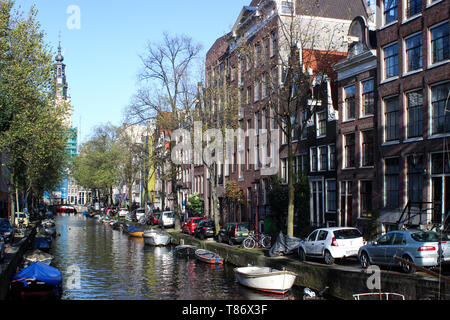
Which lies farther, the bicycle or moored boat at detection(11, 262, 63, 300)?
the bicycle

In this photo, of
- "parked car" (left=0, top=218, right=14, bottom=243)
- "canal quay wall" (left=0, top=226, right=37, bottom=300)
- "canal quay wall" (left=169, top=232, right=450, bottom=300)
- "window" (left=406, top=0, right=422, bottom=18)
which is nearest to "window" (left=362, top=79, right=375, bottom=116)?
"window" (left=406, top=0, right=422, bottom=18)

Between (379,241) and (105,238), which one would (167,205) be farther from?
(379,241)

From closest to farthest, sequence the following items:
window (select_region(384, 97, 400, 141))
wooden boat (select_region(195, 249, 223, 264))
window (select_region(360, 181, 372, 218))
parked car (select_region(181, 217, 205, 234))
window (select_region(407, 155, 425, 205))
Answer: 1. window (select_region(407, 155, 425, 205))
2. window (select_region(384, 97, 400, 141))
3. window (select_region(360, 181, 372, 218))
4. wooden boat (select_region(195, 249, 223, 264))
5. parked car (select_region(181, 217, 205, 234))

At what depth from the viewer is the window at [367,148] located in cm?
3225

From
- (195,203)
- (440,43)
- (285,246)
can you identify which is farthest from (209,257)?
(195,203)

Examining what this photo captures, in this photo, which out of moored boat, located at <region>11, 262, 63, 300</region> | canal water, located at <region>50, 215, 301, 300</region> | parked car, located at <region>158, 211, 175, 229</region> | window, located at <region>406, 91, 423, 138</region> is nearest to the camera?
moored boat, located at <region>11, 262, 63, 300</region>

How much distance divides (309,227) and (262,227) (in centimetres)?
594

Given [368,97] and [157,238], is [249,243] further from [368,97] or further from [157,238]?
[157,238]

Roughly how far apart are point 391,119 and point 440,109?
3.98 metres

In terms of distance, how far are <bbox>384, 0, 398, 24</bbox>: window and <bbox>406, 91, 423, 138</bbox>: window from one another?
508cm

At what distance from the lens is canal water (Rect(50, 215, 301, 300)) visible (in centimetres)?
2494

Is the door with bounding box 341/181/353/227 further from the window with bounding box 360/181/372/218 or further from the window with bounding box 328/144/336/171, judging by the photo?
the window with bounding box 328/144/336/171

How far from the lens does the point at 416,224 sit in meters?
27.7

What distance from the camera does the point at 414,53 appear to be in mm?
28578
